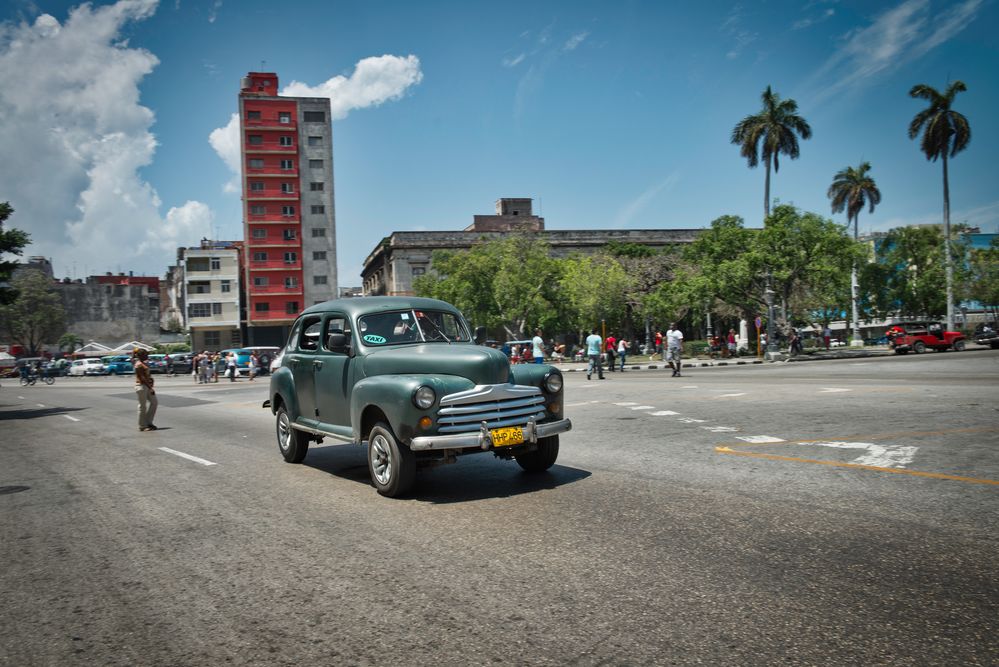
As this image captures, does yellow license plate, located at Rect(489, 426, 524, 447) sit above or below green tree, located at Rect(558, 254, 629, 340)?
below

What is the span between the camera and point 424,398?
638 cm

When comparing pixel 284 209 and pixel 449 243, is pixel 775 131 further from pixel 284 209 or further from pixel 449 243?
pixel 284 209

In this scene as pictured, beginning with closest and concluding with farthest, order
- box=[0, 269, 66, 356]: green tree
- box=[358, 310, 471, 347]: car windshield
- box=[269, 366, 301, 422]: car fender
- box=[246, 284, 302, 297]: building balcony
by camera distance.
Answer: box=[358, 310, 471, 347]: car windshield < box=[269, 366, 301, 422]: car fender < box=[246, 284, 302, 297]: building balcony < box=[0, 269, 66, 356]: green tree

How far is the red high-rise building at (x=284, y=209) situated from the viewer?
74438 mm

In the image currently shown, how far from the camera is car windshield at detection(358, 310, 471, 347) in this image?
7879 millimetres

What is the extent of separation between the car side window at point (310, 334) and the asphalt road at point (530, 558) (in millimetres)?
1619

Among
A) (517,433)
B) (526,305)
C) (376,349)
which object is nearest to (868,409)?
(517,433)

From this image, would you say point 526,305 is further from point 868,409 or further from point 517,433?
point 517,433

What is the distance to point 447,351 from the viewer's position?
721 cm

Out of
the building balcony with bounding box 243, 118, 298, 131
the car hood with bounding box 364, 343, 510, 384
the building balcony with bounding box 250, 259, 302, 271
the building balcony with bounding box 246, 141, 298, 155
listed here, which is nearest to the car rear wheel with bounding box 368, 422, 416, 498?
the car hood with bounding box 364, 343, 510, 384

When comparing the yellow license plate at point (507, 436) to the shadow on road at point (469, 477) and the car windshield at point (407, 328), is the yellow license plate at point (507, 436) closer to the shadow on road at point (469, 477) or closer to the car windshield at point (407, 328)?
the shadow on road at point (469, 477)

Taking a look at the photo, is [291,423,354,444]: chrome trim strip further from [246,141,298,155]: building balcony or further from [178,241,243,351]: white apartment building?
[178,241,243,351]: white apartment building

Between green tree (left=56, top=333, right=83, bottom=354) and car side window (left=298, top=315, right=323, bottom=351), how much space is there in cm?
10094

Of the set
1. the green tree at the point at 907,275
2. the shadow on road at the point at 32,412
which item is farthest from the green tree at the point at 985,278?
the shadow on road at the point at 32,412
